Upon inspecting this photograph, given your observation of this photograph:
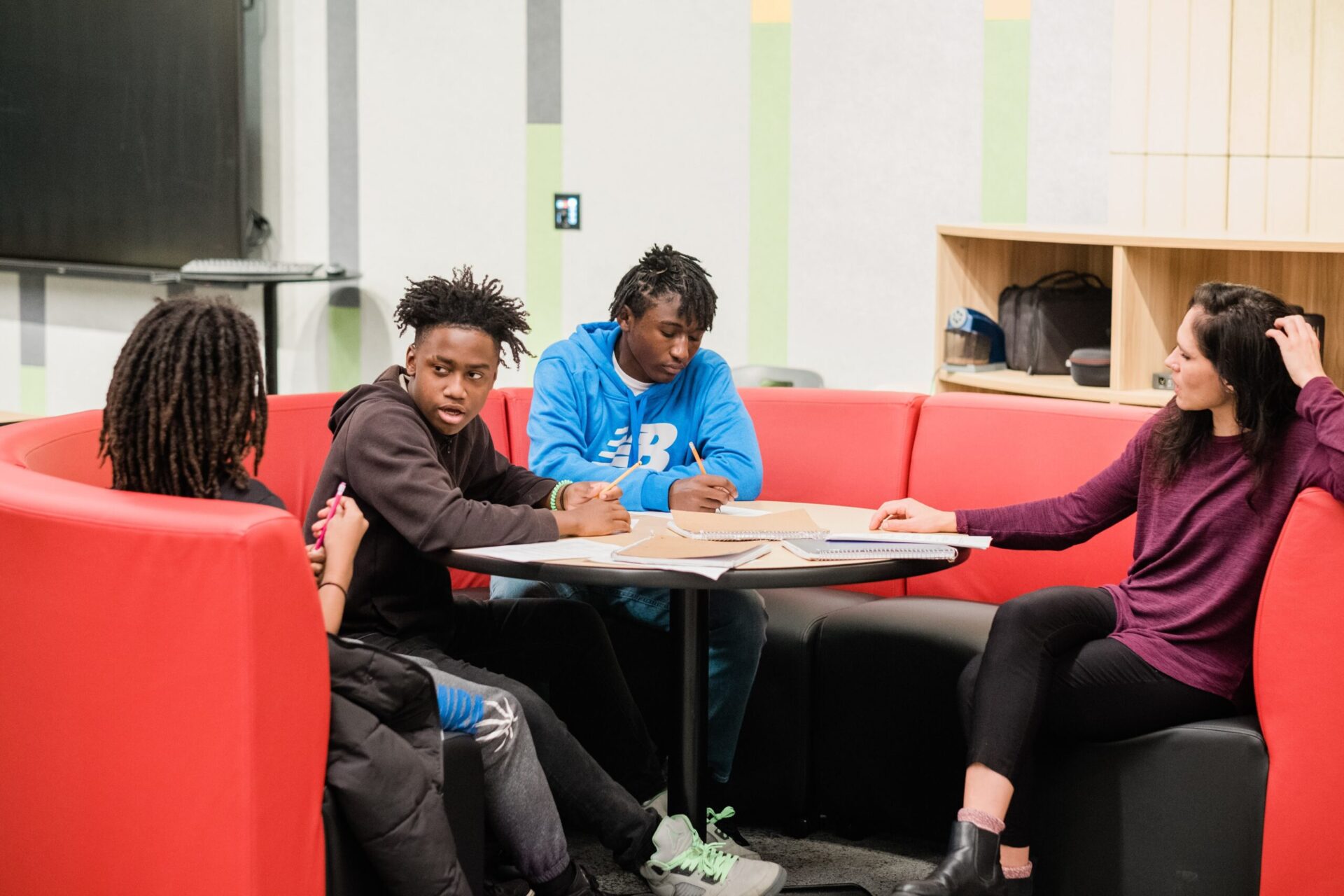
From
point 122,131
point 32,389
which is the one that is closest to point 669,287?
point 122,131

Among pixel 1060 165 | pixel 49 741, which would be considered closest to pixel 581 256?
pixel 1060 165

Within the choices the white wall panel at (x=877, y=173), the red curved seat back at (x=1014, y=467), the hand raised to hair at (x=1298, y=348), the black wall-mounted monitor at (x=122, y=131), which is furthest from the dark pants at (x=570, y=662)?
the black wall-mounted monitor at (x=122, y=131)

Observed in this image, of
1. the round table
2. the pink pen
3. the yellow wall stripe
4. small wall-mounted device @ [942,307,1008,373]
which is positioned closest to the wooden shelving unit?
small wall-mounted device @ [942,307,1008,373]

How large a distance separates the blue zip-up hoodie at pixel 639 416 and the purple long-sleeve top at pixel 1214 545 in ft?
2.77

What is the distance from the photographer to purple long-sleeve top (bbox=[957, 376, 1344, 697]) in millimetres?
2158

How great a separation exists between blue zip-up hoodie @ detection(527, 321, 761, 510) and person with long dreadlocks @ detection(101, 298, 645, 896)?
926 millimetres

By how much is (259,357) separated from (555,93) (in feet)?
10.6

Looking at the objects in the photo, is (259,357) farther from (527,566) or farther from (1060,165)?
(1060,165)

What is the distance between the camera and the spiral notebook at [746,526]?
2.30m

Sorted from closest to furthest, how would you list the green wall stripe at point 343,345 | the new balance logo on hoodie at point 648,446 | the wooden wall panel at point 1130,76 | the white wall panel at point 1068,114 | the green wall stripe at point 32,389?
the new balance logo on hoodie at point 648,446
the wooden wall panel at point 1130,76
the white wall panel at point 1068,114
the green wall stripe at point 343,345
the green wall stripe at point 32,389

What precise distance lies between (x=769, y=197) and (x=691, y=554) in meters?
2.87

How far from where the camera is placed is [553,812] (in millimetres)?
2127

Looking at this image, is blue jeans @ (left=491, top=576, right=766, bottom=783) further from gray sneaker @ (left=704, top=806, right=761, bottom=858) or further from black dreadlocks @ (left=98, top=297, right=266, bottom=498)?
black dreadlocks @ (left=98, top=297, right=266, bottom=498)

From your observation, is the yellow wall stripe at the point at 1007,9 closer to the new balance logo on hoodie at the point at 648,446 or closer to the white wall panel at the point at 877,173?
the white wall panel at the point at 877,173
